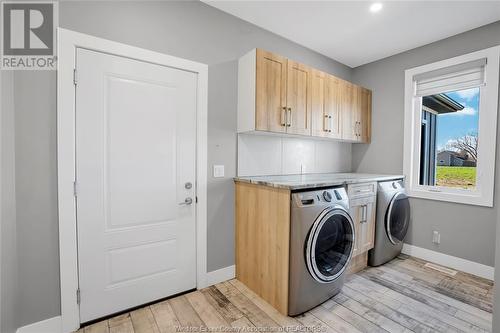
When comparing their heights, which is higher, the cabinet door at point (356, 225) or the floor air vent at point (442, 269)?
the cabinet door at point (356, 225)

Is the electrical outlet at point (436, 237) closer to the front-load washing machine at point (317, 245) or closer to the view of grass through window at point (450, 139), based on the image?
the view of grass through window at point (450, 139)

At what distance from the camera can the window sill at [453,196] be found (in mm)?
2328

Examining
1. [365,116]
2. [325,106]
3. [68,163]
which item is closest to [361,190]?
[325,106]

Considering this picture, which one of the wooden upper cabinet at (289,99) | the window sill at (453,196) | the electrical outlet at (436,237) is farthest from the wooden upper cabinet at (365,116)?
the electrical outlet at (436,237)

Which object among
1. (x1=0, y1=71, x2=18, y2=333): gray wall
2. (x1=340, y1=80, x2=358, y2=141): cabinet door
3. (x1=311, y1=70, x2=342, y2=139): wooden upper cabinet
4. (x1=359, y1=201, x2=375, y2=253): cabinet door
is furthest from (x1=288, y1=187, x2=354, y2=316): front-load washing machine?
(x1=0, y1=71, x2=18, y2=333): gray wall

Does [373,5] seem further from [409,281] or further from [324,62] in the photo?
[409,281]

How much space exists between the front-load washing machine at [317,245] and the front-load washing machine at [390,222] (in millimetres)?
736

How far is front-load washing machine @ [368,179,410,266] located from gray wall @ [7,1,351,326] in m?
1.61

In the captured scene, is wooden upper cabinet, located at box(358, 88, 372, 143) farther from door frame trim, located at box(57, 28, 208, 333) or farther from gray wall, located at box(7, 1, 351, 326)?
door frame trim, located at box(57, 28, 208, 333)

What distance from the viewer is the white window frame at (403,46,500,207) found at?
2246 mm

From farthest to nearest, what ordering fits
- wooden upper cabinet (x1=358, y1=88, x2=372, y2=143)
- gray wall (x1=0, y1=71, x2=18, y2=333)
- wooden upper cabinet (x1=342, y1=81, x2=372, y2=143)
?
wooden upper cabinet (x1=358, y1=88, x2=372, y2=143)
wooden upper cabinet (x1=342, y1=81, x2=372, y2=143)
gray wall (x1=0, y1=71, x2=18, y2=333)

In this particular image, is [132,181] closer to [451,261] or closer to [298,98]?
[298,98]

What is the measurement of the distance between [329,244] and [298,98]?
56.1 inches

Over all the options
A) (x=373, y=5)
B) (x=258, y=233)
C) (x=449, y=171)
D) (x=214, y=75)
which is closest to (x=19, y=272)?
(x=258, y=233)
